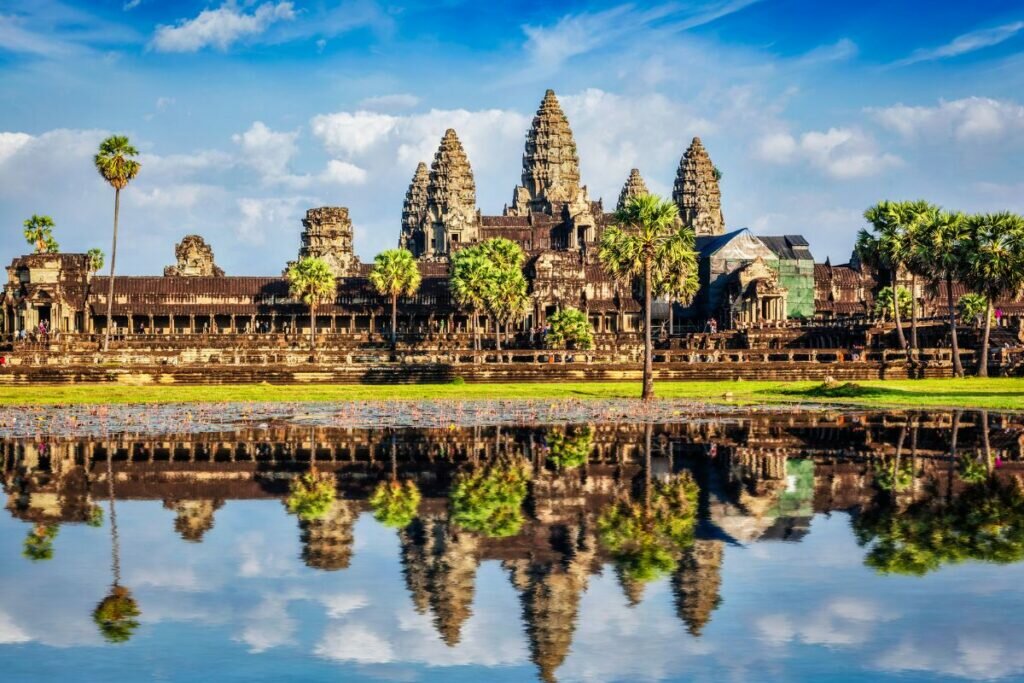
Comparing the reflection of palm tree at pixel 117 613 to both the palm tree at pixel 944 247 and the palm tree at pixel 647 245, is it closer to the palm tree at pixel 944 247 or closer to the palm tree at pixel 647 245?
the palm tree at pixel 647 245

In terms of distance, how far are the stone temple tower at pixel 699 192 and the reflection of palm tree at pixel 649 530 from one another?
166 meters

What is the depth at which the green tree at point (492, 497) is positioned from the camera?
1798 centimetres

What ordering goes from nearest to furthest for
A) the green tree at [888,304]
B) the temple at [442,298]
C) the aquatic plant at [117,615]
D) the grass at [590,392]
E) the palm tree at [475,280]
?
the aquatic plant at [117,615]
the grass at [590,392]
the palm tree at [475,280]
the green tree at [888,304]
the temple at [442,298]

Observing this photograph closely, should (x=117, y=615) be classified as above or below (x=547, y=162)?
below

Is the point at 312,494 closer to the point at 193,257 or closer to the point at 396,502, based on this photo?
the point at 396,502

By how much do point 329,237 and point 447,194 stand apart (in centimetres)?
4154

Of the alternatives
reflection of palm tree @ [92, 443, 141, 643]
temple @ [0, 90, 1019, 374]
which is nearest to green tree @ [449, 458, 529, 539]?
reflection of palm tree @ [92, 443, 141, 643]

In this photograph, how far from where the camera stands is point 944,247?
77688mm

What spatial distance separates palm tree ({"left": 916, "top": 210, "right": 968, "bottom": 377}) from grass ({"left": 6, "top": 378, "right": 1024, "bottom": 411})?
12.8 metres

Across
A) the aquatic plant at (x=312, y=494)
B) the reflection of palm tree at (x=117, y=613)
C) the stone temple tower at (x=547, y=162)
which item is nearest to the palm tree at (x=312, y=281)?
the stone temple tower at (x=547, y=162)

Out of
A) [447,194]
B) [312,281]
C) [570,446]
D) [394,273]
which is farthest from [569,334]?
[447,194]

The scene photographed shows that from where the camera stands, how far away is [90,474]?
→ 2442 cm

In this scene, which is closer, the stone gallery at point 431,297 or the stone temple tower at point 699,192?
the stone gallery at point 431,297

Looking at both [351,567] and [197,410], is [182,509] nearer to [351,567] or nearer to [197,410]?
[351,567]
